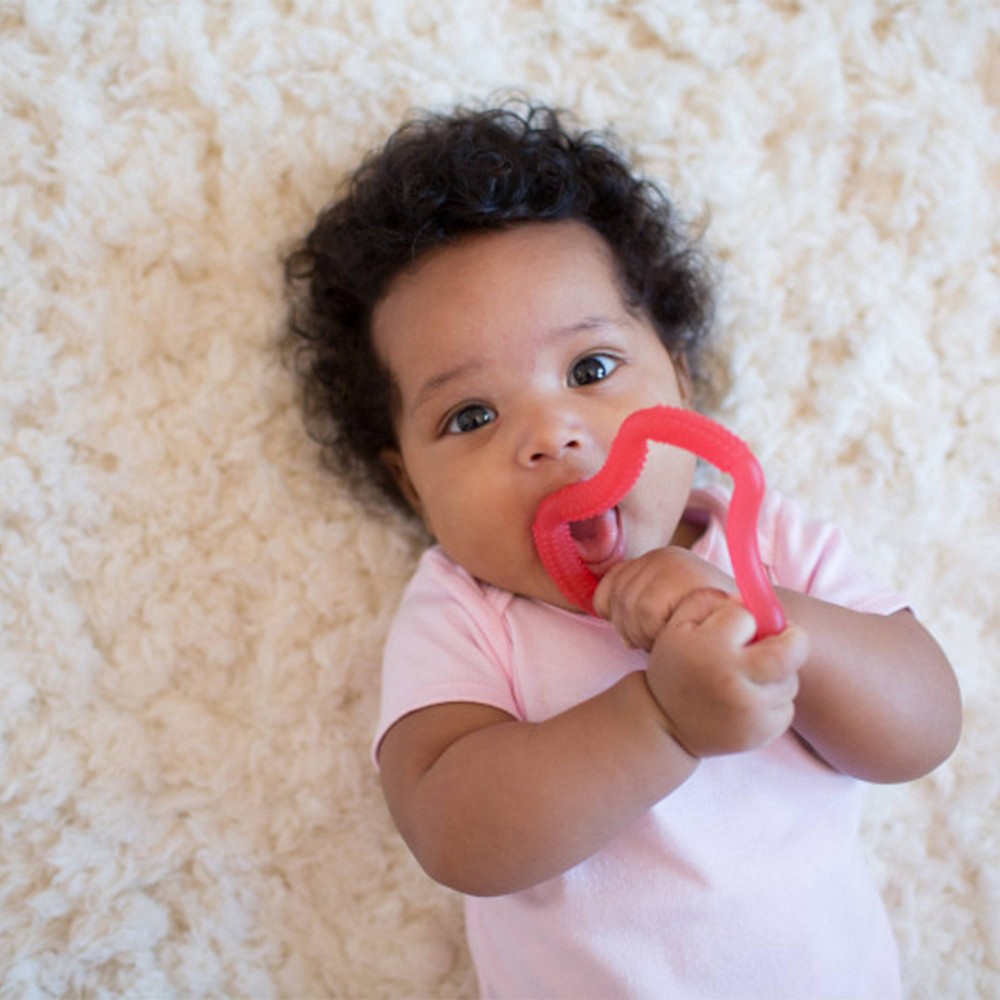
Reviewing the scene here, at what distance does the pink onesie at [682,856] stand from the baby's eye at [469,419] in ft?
0.52

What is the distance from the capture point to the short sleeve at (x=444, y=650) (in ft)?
3.29

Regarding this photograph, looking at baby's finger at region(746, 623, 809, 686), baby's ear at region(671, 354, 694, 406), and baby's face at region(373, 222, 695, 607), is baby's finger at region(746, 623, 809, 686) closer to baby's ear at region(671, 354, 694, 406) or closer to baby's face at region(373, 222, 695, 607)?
baby's face at region(373, 222, 695, 607)

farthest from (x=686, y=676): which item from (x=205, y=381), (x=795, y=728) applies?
(x=205, y=381)

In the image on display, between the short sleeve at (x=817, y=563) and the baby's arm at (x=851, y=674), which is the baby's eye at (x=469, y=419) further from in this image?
the short sleeve at (x=817, y=563)

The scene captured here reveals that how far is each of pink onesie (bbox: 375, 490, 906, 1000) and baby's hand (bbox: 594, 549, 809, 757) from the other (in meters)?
0.16

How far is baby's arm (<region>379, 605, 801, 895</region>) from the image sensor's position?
2.81 feet

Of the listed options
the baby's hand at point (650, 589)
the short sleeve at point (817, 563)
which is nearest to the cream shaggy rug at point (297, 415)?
the short sleeve at point (817, 563)

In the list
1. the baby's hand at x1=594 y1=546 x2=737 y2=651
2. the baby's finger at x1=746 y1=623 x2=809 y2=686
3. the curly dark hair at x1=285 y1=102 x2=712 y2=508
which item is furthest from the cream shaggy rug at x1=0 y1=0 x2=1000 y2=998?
the baby's finger at x1=746 y1=623 x2=809 y2=686

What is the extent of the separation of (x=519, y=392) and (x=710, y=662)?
32 cm

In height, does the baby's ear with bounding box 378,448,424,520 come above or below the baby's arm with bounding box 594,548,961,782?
below

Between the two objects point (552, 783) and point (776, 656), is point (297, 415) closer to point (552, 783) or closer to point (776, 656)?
point (552, 783)

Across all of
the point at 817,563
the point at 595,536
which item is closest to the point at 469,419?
the point at 595,536

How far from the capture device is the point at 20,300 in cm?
117

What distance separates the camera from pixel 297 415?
122 cm
